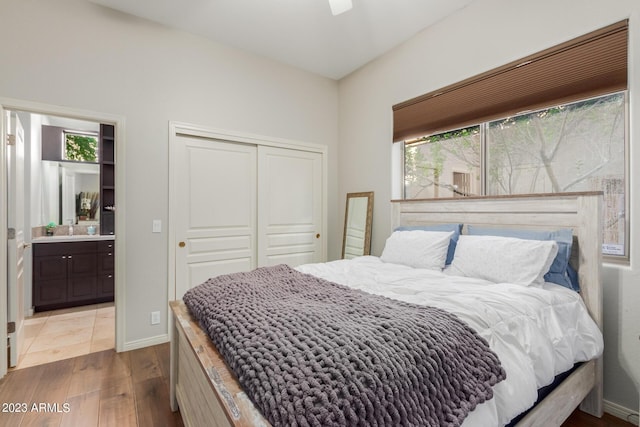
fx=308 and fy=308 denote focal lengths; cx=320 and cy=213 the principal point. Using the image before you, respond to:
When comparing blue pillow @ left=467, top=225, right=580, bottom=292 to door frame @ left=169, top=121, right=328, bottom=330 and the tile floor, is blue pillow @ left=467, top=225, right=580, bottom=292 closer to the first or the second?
door frame @ left=169, top=121, right=328, bottom=330

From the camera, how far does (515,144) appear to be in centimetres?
245

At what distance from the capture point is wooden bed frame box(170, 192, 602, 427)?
1.05m

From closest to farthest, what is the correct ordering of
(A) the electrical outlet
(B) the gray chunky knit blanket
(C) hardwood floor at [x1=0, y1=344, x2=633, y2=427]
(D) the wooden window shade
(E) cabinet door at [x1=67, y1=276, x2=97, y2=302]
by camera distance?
1. (B) the gray chunky knit blanket
2. (C) hardwood floor at [x1=0, y1=344, x2=633, y2=427]
3. (D) the wooden window shade
4. (A) the electrical outlet
5. (E) cabinet door at [x1=67, y1=276, x2=97, y2=302]

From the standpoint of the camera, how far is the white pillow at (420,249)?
2.32 meters

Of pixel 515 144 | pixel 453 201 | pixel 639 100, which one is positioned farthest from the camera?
pixel 453 201

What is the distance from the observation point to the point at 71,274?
12.0 ft

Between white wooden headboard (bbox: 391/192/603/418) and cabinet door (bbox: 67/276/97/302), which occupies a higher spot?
white wooden headboard (bbox: 391/192/603/418)

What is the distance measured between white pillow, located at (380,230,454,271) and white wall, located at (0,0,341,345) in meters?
1.86

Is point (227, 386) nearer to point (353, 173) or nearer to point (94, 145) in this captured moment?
point (353, 173)

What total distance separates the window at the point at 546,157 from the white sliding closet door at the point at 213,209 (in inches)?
74.9

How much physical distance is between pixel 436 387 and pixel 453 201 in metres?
1.95

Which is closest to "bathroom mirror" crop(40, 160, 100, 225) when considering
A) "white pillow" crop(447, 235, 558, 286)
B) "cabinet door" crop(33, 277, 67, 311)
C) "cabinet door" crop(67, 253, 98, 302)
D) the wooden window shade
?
"cabinet door" crop(67, 253, 98, 302)

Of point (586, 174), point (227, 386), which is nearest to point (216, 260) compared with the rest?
point (227, 386)

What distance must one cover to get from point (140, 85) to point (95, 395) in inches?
95.2
